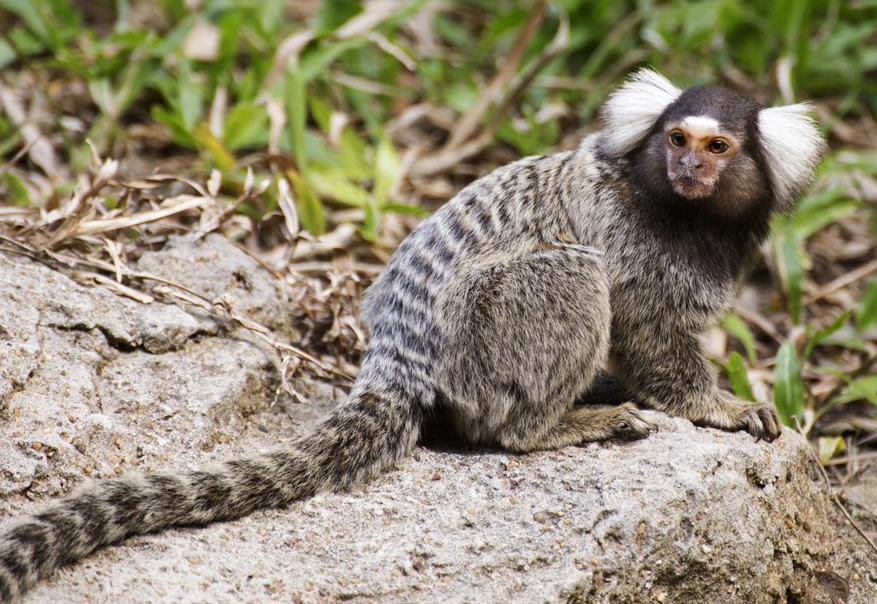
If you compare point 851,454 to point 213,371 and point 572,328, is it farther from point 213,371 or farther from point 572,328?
point 213,371

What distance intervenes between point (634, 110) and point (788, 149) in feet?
1.73

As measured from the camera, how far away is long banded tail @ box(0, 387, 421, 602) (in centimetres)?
241

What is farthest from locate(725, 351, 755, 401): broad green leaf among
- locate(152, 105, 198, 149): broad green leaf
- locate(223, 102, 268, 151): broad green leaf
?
locate(152, 105, 198, 149): broad green leaf

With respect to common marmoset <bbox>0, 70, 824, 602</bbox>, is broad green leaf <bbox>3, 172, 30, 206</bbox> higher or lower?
lower

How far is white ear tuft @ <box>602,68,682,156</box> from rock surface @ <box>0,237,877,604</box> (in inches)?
38.6

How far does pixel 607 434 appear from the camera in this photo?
310cm

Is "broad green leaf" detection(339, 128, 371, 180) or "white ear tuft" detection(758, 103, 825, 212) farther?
"broad green leaf" detection(339, 128, 371, 180)

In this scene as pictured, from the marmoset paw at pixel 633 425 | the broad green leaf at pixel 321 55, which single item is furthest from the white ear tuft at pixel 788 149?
the broad green leaf at pixel 321 55

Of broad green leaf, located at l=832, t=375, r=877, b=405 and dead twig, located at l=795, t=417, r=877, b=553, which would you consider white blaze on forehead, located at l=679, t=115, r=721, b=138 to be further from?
broad green leaf, located at l=832, t=375, r=877, b=405

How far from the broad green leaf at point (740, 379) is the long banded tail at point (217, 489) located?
52.7 inches

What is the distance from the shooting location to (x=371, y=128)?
561 cm

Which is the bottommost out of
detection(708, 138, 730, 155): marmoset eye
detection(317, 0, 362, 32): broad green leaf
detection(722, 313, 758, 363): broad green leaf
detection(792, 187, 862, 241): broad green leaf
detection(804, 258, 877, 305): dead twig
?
detection(722, 313, 758, 363): broad green leaf

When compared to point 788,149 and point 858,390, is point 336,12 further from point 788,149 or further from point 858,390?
point 858,390

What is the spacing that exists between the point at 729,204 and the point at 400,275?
1.12 meters
